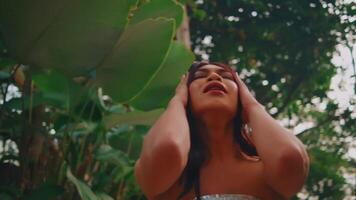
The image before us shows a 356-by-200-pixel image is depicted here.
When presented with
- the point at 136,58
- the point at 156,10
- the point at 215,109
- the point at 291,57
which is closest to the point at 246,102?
the point at 215,109

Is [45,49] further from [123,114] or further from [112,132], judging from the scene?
[112,132]

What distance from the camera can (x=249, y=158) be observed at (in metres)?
1.16

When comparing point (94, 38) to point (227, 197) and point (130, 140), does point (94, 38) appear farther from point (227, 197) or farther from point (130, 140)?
point (130, 140)

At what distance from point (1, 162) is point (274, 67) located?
214 cm

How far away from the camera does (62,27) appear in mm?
1409

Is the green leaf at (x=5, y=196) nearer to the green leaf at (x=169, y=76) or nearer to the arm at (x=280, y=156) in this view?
the green leaf at (x=169, y=76)

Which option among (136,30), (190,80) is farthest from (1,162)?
(190,80)

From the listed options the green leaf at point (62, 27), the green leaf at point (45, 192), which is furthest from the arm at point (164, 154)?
the green leaf at point (45, 192)

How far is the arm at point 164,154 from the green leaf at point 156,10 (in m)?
0.60

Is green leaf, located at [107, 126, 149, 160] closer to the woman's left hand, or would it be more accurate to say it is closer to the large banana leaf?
the large banana leaf

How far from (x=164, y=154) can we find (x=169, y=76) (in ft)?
2.27

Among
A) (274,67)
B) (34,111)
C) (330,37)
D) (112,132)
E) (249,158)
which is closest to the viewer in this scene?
(249,158)

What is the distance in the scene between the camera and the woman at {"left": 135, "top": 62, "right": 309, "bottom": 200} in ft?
3.40

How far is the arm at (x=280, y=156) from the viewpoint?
1.02 meters
